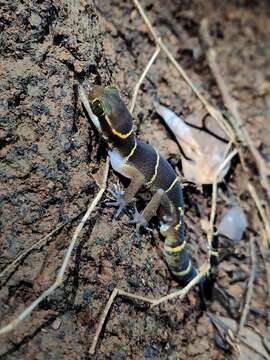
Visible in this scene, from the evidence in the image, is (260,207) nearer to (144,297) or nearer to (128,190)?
(128,190)

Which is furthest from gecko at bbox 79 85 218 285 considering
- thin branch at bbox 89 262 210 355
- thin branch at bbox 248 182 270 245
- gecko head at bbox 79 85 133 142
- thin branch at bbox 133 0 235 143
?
thin branch at bbox 133 0 235 143

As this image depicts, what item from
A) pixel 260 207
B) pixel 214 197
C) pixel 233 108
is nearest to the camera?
pixel 214 197

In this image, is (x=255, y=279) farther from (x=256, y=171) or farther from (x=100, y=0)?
(x=100, y=0)

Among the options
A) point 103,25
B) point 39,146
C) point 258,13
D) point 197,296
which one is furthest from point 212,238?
point 258,13

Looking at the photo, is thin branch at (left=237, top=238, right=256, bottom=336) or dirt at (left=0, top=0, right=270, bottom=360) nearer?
dirt at (left=0, top=0, right=270, bottom=360)

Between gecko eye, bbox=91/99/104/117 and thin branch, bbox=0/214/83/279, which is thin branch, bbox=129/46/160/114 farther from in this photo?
thin branch, bbox=0/214/83/279

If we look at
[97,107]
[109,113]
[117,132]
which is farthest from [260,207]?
[97,107]
